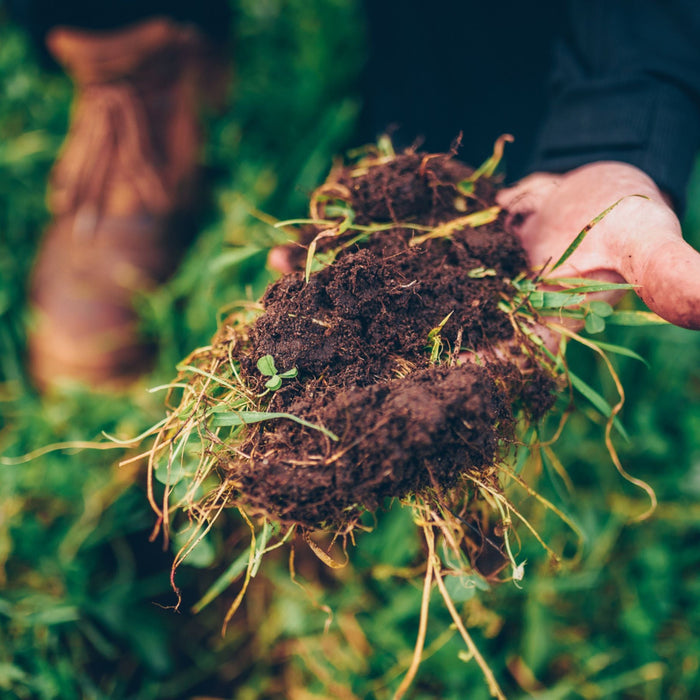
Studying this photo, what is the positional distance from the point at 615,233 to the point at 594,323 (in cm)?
15

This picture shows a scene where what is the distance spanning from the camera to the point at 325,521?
666 mm

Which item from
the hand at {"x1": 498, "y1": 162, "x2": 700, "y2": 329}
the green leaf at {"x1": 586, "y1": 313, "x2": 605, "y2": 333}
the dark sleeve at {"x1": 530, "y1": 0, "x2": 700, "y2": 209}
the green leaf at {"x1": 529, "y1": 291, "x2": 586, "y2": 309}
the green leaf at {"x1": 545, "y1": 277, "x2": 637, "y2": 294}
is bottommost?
the green leaf at {"x1": 586, "y1": 313, "x2": 605, "y2": 333}

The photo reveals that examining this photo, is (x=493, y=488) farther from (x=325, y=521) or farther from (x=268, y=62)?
(x=268, y=62)

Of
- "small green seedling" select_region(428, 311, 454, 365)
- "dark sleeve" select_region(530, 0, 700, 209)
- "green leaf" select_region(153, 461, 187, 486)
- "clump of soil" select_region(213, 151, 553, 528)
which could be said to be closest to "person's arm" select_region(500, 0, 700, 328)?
"dark sleeve" select_region(530, 0, 700, 209)

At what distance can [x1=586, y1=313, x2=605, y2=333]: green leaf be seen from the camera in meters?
0.76

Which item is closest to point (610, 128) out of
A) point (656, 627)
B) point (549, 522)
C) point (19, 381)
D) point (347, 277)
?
point (347, 277)

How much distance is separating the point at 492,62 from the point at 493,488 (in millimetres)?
1324

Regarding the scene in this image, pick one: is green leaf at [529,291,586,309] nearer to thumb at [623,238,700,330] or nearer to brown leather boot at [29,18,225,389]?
thumb at [623,238,700,330]

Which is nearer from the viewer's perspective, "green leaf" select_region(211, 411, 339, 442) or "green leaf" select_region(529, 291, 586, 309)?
"green leaf" select_region(211, 411, 339, 442)

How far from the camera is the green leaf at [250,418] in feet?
2.05

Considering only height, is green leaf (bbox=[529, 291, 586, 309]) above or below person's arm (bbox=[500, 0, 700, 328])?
below

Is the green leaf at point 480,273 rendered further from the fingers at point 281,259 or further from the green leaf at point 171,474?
the green leaf at point 171,474

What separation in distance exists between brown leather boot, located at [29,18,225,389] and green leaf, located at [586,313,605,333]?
4.33 ft

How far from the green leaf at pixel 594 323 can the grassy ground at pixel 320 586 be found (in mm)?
557
